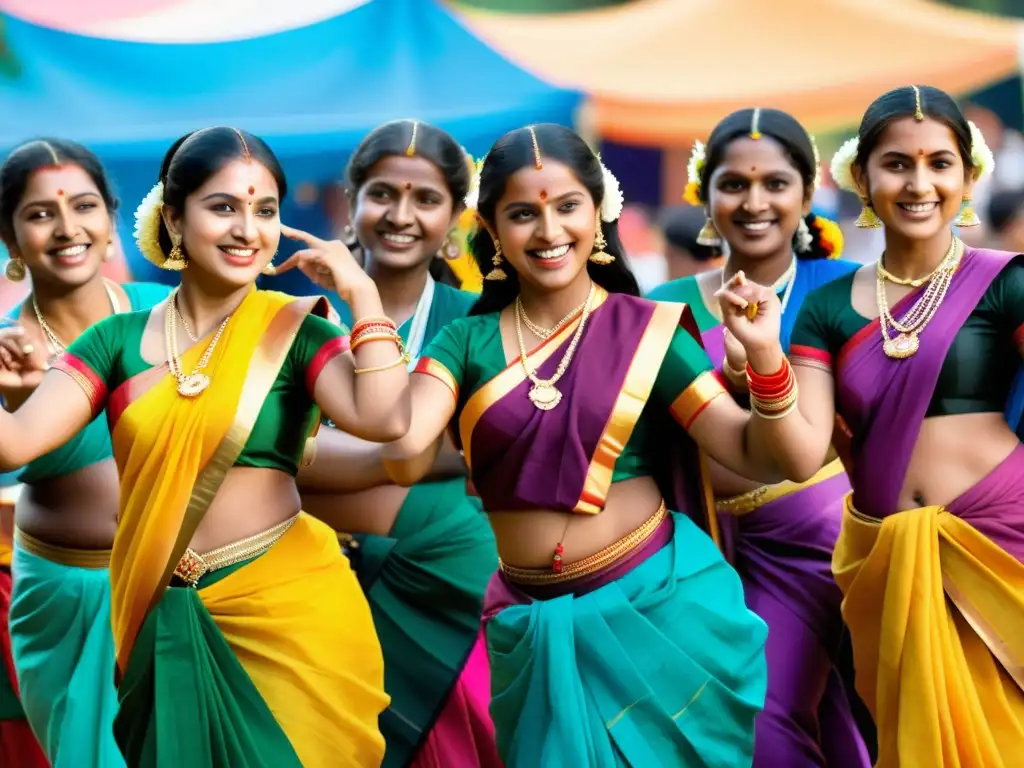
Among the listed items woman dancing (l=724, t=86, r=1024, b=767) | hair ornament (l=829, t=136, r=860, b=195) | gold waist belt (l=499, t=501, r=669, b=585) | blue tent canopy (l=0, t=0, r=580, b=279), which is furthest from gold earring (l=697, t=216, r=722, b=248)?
blue tent canopy (l=0, t=0, r=580, b=279)

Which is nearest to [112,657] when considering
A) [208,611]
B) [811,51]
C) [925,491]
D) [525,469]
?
[208,611]

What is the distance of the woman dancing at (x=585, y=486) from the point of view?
3.41 metres

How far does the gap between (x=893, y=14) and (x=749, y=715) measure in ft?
27.6

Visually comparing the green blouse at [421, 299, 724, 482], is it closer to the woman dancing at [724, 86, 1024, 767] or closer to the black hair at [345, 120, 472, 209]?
the woman dancing at [724, 86, 1024, 767]

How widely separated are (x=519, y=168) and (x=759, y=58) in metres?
7.46

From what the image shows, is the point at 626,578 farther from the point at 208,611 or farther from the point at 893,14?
the point at 893,14

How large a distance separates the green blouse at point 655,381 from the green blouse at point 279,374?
0.91ft

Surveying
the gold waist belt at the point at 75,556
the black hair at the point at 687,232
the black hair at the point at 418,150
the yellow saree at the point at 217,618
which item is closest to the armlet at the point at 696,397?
the yellow saree at the point at 217,618

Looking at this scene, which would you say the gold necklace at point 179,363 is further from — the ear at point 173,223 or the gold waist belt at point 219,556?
the gold waist belt at point 219,556

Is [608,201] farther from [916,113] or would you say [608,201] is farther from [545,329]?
[916,113]

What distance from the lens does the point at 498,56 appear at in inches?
367

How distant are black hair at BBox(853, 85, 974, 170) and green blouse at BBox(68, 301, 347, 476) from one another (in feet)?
4.69

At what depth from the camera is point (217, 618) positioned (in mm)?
3490

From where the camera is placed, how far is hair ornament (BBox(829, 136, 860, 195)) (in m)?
3.98
